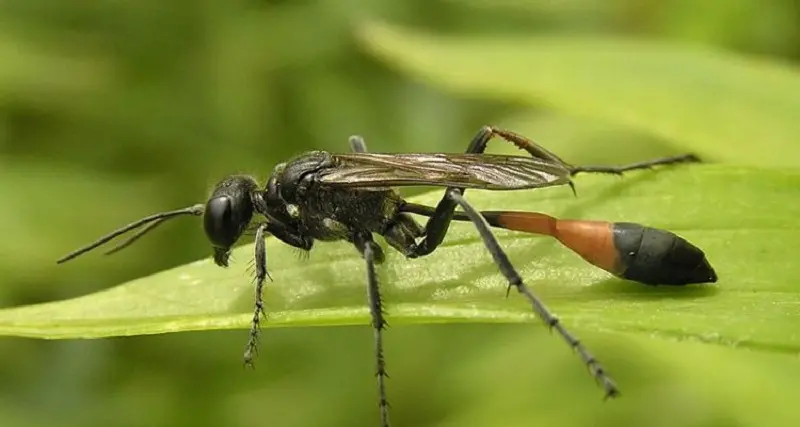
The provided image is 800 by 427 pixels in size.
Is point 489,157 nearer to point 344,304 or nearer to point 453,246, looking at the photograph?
point 453,246

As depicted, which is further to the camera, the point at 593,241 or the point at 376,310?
the point at 593,241

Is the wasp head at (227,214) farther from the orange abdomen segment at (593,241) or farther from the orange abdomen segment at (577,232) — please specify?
the orange abdomen segment at (593,241)

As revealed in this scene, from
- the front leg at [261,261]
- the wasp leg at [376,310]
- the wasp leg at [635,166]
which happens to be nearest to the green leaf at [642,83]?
Result: the wasp leg at [635,166]

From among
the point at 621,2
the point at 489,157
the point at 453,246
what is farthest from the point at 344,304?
the point at 621,2

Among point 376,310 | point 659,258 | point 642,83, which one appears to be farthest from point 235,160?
point 659,258

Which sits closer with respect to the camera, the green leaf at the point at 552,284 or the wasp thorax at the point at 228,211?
the green leaf at the point at 552,284

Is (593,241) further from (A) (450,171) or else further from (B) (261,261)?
(B) (261,261)
